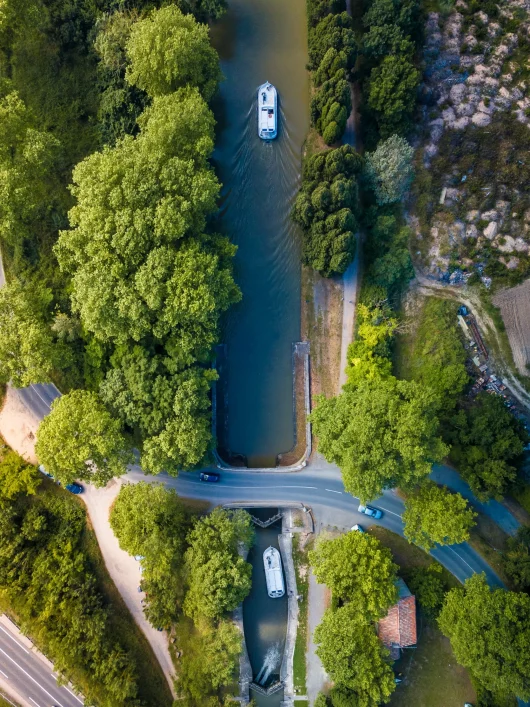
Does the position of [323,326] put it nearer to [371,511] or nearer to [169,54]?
[371,511]

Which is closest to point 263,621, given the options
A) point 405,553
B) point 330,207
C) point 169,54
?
point 405,553

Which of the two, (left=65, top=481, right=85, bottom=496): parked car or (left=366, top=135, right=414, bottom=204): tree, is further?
(left=65, top=481, right=85, bottom=496): parked car

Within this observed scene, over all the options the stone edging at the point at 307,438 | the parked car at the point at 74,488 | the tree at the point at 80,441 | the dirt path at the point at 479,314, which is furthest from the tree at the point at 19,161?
the dirt path at the point at 479,314

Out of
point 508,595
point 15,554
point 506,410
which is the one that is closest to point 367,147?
point 506,410

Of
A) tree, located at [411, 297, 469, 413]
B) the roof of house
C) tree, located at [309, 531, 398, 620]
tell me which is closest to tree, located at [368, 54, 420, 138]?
tree, located at [411, 297, 469, 413]

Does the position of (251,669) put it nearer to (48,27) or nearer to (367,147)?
(367,147)

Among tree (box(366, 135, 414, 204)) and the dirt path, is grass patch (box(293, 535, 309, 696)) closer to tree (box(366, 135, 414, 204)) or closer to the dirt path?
the dirt path
